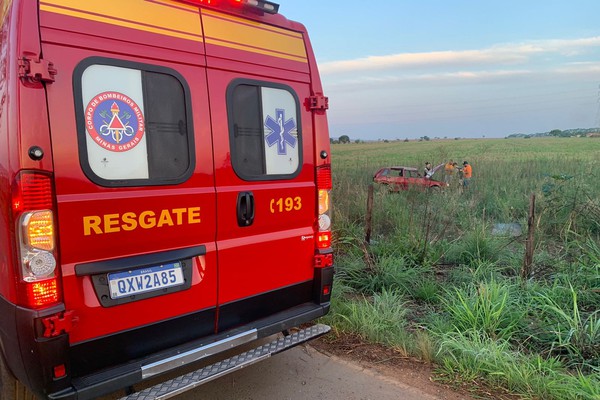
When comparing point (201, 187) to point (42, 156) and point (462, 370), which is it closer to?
point (42, 156)

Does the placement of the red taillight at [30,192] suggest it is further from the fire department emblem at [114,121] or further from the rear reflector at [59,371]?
the rear reflector at [59,371]

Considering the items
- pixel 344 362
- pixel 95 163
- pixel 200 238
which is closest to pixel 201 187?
pixel 200 238

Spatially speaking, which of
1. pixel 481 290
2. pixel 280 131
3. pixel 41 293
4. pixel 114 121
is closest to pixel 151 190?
pixel 114 121

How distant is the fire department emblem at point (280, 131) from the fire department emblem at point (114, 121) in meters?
0.95

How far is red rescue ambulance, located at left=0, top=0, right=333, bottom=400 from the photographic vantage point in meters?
2.04

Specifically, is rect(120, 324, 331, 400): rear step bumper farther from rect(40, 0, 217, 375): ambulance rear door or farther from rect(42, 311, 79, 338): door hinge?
rect(42, 311, 79, 338): door hinge

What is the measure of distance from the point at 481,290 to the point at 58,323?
3462 millimetres

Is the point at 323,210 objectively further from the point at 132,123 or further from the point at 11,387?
the point at 11,387

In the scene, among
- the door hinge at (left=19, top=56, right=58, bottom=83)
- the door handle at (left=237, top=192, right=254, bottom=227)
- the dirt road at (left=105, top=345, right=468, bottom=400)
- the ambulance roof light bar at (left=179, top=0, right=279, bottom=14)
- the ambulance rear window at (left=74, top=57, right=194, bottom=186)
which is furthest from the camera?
the dirt road at (left=105, top=345, right=468, bottom=400)

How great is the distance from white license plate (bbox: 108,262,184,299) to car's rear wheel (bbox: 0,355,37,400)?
2.55ft

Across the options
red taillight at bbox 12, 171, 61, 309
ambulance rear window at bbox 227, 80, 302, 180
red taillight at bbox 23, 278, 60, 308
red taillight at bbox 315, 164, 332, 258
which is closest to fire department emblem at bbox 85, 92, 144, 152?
red taillight at bbox 12, 171, 61, 309

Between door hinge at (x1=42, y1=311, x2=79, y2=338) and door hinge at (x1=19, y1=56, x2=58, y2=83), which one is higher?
door hinge at (x1=19, y1=56, x2=58, y2=83)

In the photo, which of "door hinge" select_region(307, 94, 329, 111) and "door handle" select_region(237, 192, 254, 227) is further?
"door hinge" select_region(307, 94, 329, 111)

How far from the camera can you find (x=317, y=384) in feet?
10.6
